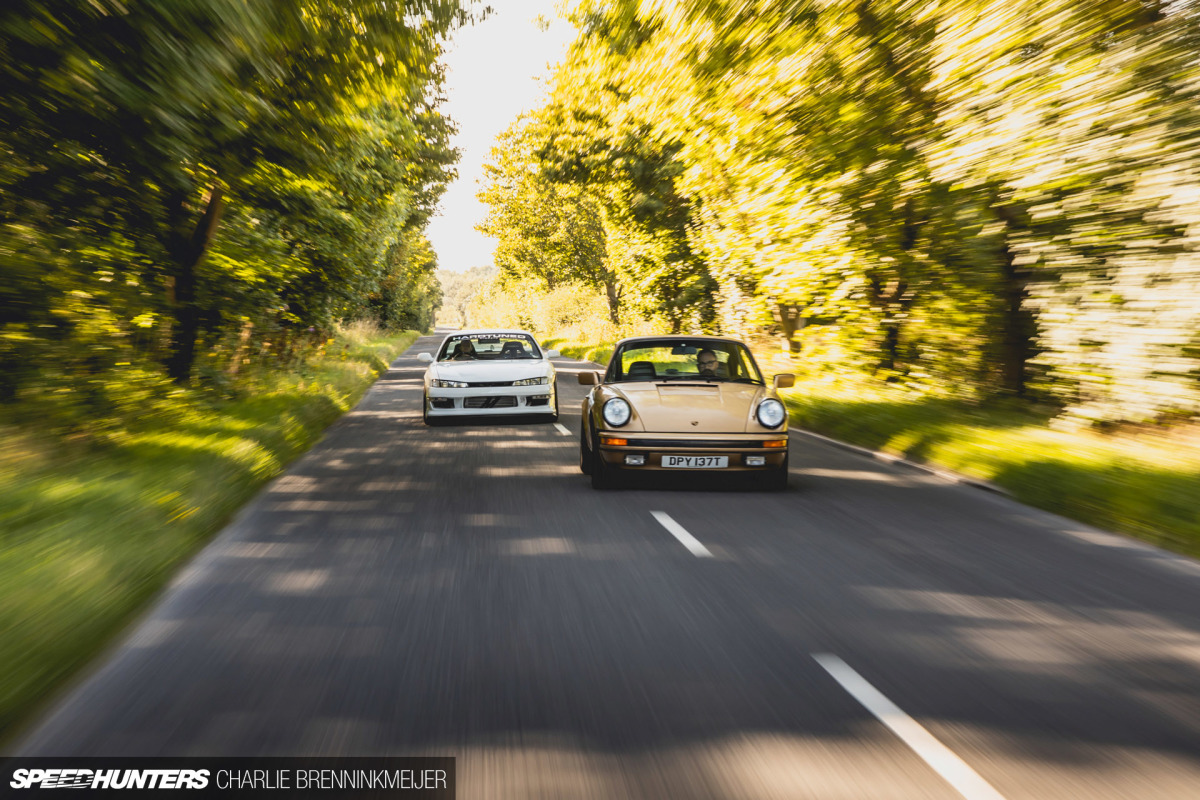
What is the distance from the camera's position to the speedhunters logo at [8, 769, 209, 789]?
2967 millimetres

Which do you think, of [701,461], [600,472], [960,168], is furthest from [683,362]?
[960,168]

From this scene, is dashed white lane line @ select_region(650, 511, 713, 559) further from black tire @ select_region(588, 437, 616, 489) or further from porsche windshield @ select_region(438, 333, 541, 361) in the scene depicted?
porsche windshield @ select_region(438, 333, 541, 361)

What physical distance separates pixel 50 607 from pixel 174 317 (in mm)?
8956

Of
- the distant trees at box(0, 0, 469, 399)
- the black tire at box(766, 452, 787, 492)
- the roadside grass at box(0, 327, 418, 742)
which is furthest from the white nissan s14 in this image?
the black tire at box(766, 452, 787, 492)

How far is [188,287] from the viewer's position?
12.6 metres

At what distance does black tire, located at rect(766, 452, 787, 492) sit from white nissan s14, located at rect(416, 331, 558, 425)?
19.7 ft

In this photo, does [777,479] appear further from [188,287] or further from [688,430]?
[188,287]

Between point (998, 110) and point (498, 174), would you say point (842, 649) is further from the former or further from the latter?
point (498, 174)

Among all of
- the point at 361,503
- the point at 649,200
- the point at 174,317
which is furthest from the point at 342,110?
the point at 649,200

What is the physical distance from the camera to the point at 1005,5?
10.3 meters

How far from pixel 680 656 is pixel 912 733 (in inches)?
44.7

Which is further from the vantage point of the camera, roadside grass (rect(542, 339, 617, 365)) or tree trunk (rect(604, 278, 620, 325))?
tree trunk (rect(604, 278, 620, 325))

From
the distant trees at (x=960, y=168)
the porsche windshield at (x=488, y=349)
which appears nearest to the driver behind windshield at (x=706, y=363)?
the distant trees at (x=960, y=168)

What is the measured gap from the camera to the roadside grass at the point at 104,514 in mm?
3951
